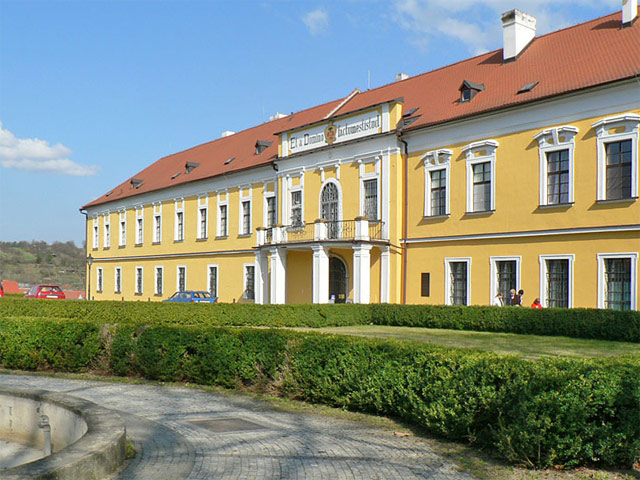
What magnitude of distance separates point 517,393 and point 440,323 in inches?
652

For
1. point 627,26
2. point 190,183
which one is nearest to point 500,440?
point 627,26

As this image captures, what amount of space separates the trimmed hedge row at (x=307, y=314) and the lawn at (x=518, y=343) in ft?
2.31

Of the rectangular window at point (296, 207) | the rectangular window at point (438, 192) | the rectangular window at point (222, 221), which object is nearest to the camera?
the rectangular window at point (438, 192)

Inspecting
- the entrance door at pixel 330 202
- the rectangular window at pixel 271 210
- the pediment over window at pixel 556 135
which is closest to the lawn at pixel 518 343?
the pediment over window at pixel 556 135

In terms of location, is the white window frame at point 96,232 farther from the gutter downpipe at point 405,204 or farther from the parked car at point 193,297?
the gutter downpipe at point 405,204

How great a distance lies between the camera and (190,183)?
43531 mm

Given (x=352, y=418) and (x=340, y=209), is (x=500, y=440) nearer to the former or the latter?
(x=352, y=418)

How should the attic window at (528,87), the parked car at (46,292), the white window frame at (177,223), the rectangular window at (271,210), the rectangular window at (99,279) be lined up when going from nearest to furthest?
the attic window at (528,87) < the rectangular window at (271,210) < the parked car at (46,292) < the white window frame at (177,223) < the rectangular window at (99,279)

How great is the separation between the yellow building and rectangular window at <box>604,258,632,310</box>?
0.12 ft

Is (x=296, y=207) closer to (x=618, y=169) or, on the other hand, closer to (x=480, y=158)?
(x=480, y=158)

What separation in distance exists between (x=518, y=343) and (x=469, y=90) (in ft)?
43.0

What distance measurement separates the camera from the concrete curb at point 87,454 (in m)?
5.50

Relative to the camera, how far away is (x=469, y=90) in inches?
1082

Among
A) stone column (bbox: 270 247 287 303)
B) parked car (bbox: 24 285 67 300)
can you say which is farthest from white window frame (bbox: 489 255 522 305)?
parked car (bbox: 24 285 67 300)
